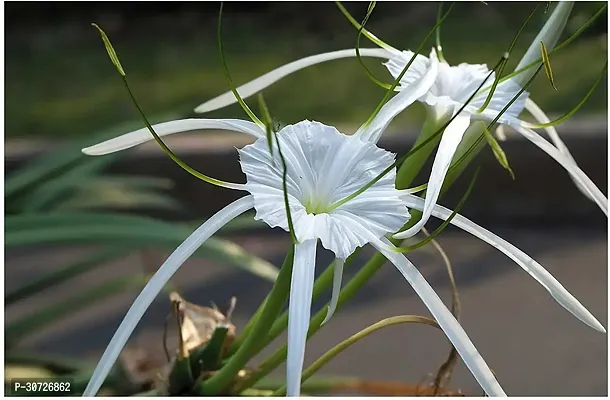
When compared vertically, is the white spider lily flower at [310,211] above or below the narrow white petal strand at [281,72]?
below

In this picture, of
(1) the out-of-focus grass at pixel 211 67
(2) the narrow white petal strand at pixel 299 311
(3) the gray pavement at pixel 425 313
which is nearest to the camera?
(2) the narrow white petal strand at pixel 299 311

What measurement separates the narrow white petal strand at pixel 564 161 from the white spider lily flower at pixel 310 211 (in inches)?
2.4

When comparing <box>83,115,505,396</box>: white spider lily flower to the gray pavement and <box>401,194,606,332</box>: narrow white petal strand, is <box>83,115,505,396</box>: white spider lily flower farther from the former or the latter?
the gray pavement

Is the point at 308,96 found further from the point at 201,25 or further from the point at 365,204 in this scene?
the point at 365,204

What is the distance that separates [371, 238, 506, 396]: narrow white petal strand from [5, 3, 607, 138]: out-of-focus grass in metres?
0.95

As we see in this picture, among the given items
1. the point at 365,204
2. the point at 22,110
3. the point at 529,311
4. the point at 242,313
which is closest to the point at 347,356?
the point at 242,313

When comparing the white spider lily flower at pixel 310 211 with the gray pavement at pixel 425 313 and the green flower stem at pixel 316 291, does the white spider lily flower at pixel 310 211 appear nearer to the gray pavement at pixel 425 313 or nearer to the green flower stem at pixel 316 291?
the green flower stem at pixel 316 291

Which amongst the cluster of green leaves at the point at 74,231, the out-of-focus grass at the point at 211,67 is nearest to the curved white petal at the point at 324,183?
the cluster of green leaves at the point at 74,231

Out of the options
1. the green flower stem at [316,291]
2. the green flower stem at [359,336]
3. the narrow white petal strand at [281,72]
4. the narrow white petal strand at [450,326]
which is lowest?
the narrow white petal strand at [450,326]

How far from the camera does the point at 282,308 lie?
0.81ft

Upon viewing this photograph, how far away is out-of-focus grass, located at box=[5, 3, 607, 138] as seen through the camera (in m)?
1.17

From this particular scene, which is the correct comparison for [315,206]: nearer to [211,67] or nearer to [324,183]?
[324,183]

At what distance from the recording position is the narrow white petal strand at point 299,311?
176 millimetres

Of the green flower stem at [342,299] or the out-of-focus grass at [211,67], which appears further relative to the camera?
the out-of-focus grass at [211,67]
